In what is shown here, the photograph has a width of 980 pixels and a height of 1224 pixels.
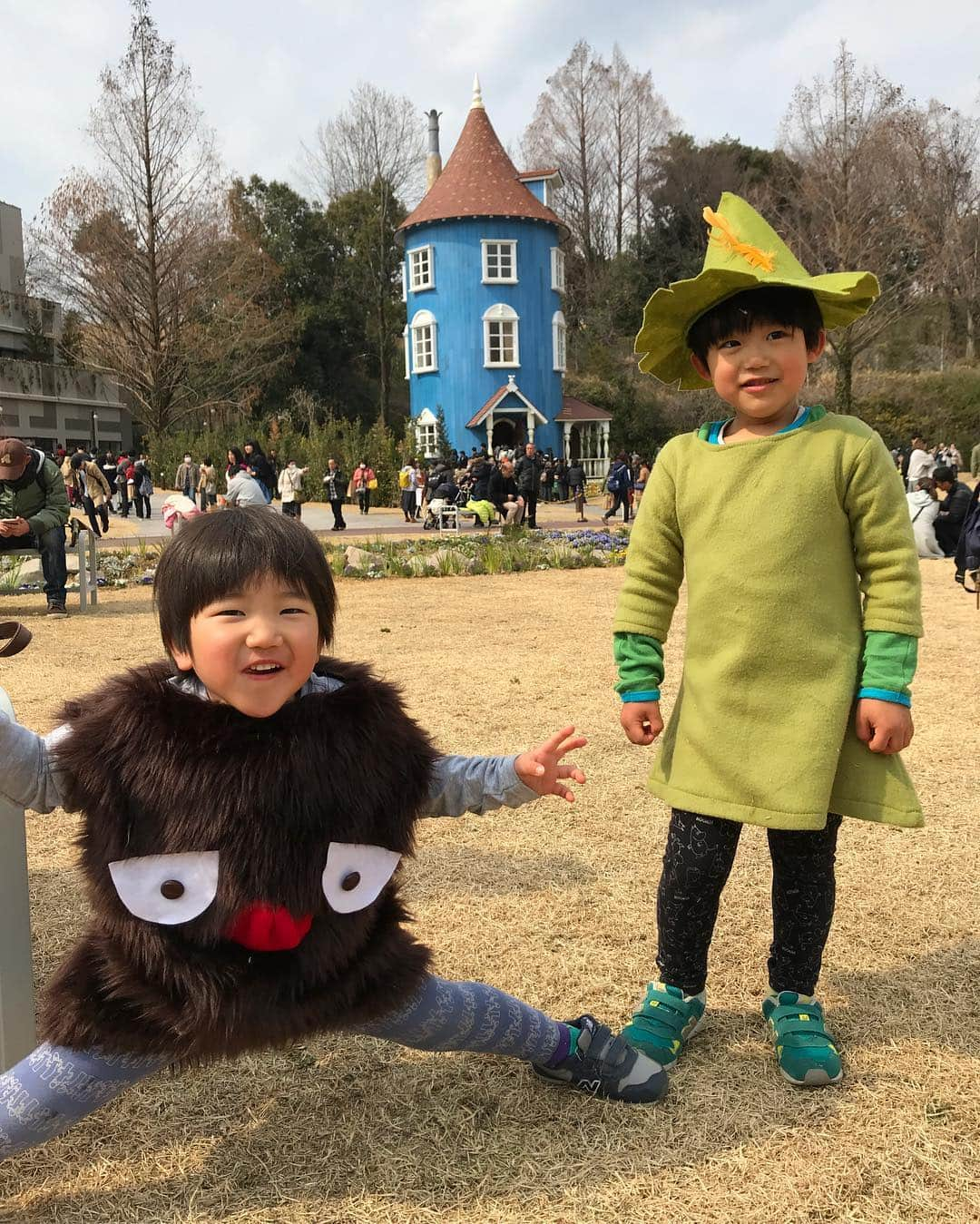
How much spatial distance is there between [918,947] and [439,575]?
9290 millimetres

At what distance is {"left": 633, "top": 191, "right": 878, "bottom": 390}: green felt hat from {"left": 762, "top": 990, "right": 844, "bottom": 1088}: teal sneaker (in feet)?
4.87

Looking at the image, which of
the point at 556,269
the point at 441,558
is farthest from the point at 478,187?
the point at 441,558

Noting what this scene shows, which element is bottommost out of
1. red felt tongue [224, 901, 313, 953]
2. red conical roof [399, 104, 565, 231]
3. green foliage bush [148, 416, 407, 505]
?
red felt tongue [224, 901, 313, 953]

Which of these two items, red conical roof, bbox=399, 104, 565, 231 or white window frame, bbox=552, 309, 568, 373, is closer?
red conical roof, bbox=399, 104, 565, 231

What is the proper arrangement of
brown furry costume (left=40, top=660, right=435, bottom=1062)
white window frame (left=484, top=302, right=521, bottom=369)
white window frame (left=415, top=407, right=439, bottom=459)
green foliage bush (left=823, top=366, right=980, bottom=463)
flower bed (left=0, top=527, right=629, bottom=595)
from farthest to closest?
1. green foliage bush (left=823, top=366, right=980, bottom=463)
2. white window frame (left=415, top=407, right=439, bottom=459)
3. white window frame (left=484, top=302, right=521, bottom=369)
4. flower bed (left=0, top=527, right=629, bottom=595)
5. brown furry costume (left=40, top=660, right=435, bottom=1062)

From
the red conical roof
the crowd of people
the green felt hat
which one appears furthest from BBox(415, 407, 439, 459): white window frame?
the green felt hat

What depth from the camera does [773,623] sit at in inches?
79.9

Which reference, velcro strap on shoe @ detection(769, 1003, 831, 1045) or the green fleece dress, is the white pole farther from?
velcro strap on shoe @ detection(769, 1003, 831, 1045)

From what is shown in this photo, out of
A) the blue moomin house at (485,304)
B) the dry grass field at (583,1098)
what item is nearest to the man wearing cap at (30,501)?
the dry grass field at (583,1098)

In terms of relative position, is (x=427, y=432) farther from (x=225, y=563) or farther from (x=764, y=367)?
(x=225, y=563)

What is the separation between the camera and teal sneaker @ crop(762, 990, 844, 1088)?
6.80ft

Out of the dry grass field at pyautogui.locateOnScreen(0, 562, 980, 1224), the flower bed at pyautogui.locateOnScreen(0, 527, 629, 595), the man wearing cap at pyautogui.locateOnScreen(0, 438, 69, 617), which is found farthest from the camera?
the flower bed at pyautogui.locateOnScreen(0, 527, 629, 595)

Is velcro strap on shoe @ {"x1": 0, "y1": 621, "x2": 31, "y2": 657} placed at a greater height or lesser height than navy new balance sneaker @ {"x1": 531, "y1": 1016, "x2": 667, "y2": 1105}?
greater

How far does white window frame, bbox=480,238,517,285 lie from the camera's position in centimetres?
3025
